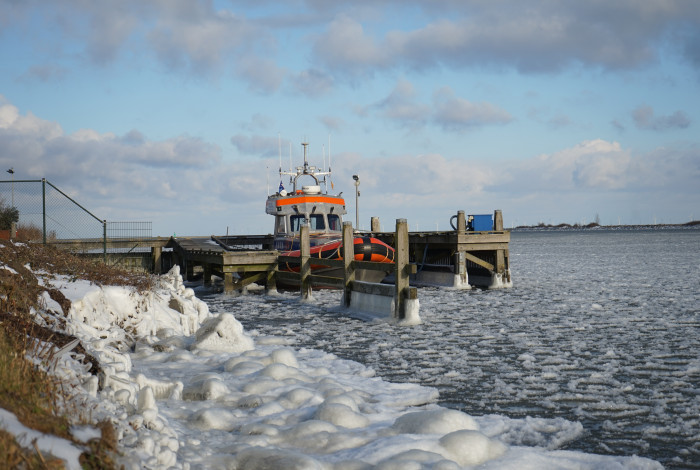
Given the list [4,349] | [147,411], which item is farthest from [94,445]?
[4,349]

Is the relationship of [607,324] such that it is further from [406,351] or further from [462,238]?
[462,238]

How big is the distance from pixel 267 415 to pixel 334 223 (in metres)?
16.3

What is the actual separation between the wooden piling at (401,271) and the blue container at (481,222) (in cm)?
797

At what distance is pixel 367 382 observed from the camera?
25.9 ft

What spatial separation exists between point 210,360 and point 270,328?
4511 millimetres

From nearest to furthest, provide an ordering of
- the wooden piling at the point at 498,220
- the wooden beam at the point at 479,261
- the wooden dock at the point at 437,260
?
the wooden dock at the point at 437,260 < the wooden beam at the point at 479,261 < the wooden piling at the point at 498,220

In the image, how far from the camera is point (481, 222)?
20500 millimetres

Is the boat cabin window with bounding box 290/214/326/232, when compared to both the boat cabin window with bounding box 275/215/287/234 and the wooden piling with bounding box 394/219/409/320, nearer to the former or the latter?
the boat cabin window with bounding box 275/215/287/234

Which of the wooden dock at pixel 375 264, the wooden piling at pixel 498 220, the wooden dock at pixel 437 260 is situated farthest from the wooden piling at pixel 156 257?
the wooden piling at pixel 498 220

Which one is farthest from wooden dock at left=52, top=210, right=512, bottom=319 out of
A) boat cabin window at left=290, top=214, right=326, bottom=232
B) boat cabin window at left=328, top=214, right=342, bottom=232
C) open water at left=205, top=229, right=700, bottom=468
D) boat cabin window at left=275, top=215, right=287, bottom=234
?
boat cabin window at left=328, top=214, right=342, bottom=232

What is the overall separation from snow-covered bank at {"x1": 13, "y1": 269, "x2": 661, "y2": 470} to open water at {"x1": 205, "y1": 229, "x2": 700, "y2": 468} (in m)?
0.47

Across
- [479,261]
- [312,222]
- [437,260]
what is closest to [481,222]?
[479,261]

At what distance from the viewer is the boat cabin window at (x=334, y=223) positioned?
867 inches

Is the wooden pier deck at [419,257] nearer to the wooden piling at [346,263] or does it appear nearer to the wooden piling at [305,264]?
the wooden piling at [305,264]
